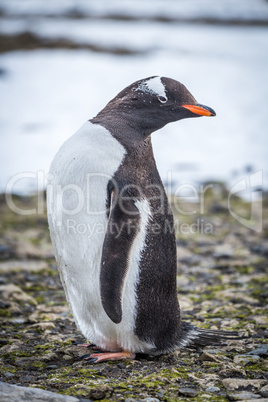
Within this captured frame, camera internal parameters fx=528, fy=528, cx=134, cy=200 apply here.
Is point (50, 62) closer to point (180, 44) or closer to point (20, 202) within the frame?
point (180, 44)

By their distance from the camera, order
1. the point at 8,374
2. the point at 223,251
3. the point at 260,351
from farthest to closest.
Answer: the point at 223,251 < the point at 260,351 < the point at 8,374

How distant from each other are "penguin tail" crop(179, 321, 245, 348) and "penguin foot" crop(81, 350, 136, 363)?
0.36 m

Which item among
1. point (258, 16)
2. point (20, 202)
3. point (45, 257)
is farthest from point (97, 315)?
point (258, 16)

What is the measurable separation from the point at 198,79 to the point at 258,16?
8903mm

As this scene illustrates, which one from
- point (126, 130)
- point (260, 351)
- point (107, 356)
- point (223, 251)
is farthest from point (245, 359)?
point (223, 251)

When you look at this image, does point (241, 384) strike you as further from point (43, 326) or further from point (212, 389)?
point (43, 326)

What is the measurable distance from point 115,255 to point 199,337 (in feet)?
2.95

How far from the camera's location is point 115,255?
271 centimetres

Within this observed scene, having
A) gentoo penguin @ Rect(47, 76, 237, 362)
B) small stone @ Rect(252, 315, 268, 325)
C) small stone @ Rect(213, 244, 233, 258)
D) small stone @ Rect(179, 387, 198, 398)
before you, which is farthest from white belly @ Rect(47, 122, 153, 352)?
small stone @ Rect(213, 244, 233, 258)

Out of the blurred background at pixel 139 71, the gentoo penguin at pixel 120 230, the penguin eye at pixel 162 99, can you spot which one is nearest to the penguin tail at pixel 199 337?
the gentoo penguin at pixel 120 230

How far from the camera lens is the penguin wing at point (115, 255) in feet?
8.79

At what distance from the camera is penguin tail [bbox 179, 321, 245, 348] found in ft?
10.3

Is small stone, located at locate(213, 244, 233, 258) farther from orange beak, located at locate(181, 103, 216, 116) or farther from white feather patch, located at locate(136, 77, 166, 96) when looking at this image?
white feather patch, located at locate(136, 77, 166, 96)

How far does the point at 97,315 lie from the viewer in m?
2.96
